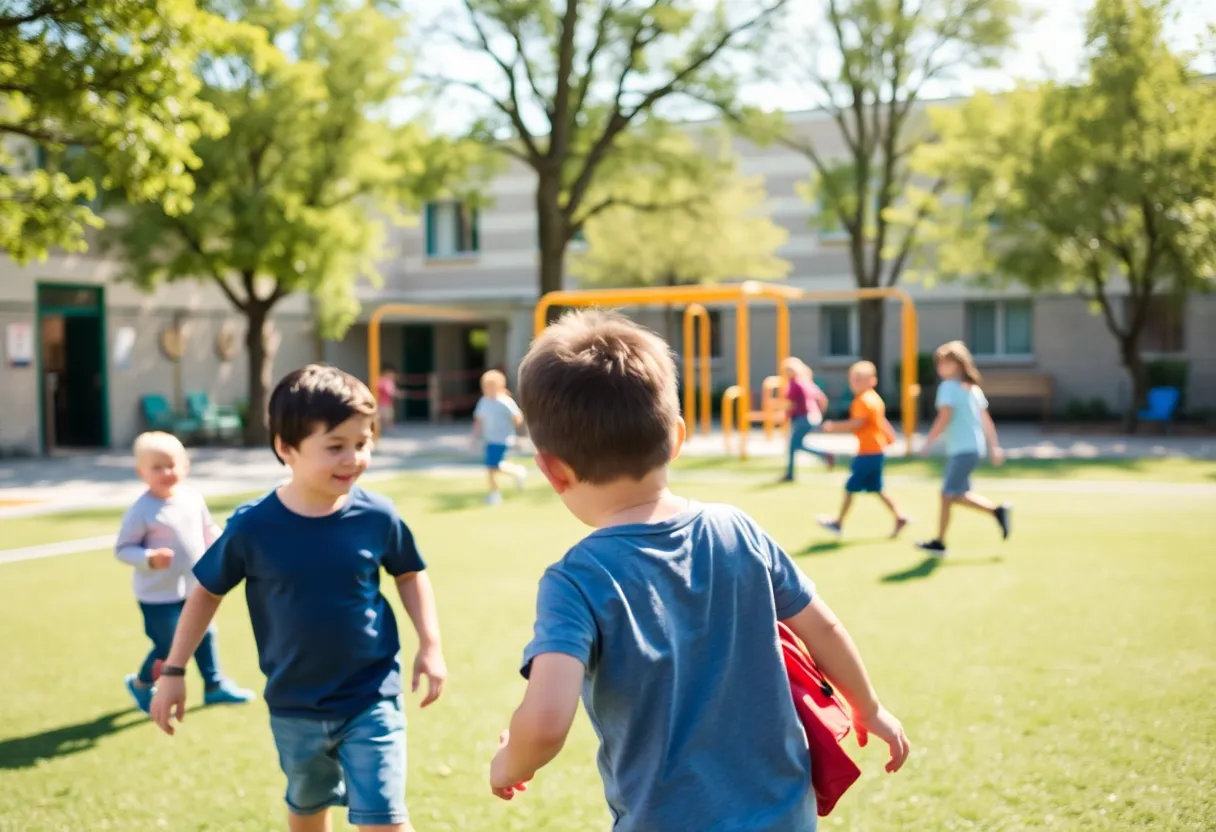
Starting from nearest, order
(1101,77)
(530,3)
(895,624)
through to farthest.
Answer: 1. (895,624)
2. (1101,77)
3. (530,3)

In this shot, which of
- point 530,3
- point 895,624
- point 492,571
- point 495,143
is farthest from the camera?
point 495,143

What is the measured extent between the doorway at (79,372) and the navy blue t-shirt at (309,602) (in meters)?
23.1

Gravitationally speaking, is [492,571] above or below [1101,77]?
below

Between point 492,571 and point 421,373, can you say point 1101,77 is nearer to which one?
point 492,571

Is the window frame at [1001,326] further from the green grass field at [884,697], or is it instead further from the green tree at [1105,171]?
the green grass field at [884,697]

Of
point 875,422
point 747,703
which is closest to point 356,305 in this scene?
point 875,422

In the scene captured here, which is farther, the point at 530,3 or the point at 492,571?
the point at 530,3

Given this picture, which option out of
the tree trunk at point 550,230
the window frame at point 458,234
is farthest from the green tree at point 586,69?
the window frame at point 458,234

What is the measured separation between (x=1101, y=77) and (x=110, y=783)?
74.1 ft

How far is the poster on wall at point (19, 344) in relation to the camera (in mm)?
22484

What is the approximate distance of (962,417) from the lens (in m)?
10.3

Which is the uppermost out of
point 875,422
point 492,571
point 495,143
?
point 495,143

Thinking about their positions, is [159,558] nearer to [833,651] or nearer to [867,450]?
[833,651]

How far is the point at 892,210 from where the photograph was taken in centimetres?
2862
